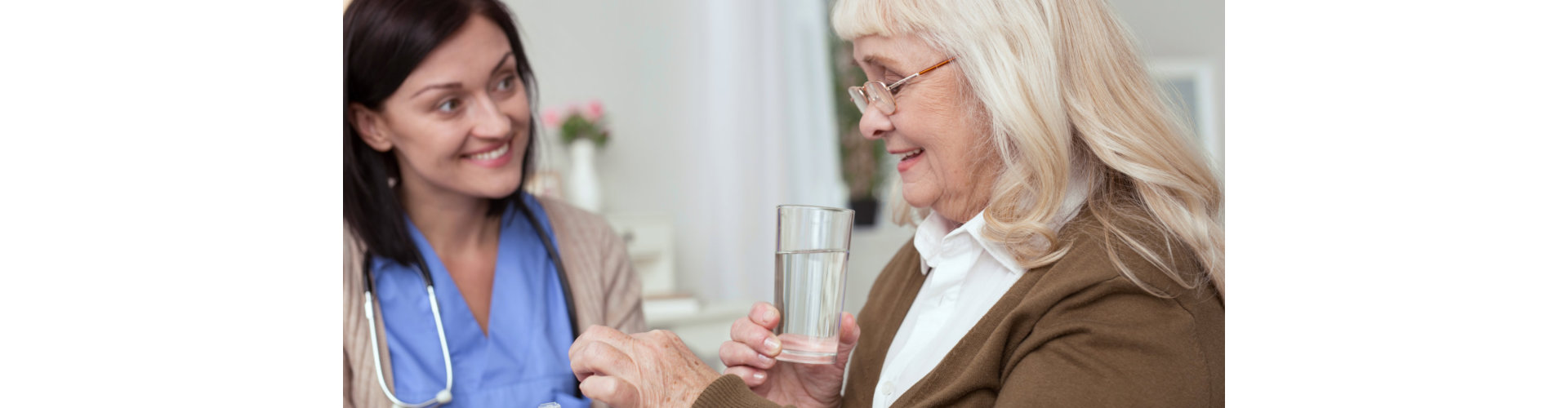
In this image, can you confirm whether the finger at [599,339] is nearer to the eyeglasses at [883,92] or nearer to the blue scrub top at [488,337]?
the eyeglasses at [883,92]

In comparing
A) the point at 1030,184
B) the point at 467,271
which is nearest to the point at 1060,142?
the point at 1030,184

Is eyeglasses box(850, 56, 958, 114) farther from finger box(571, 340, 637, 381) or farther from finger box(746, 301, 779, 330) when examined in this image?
finger box(571, 340, 637, 381)

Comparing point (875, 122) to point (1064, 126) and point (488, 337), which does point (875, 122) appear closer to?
point (1064, 126)

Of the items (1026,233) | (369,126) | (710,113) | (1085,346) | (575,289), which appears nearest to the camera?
(1085,346)

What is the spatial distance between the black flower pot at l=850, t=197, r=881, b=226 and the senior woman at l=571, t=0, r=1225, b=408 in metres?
2.93

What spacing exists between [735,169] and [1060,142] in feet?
8.39

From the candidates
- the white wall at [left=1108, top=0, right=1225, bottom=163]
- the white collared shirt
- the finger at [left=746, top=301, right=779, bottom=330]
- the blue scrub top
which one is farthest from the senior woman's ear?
the white wall at [left=1108, top=0, right=1225, bottom=163]

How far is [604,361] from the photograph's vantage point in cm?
97

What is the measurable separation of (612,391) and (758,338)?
0.17 meters

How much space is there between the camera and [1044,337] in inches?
34.9

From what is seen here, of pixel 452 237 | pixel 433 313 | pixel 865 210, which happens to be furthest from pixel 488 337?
pixel 865 210

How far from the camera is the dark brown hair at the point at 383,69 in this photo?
1.37m

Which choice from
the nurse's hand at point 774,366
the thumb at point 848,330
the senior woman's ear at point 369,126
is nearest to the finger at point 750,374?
the nurse's hand at point 774,366
